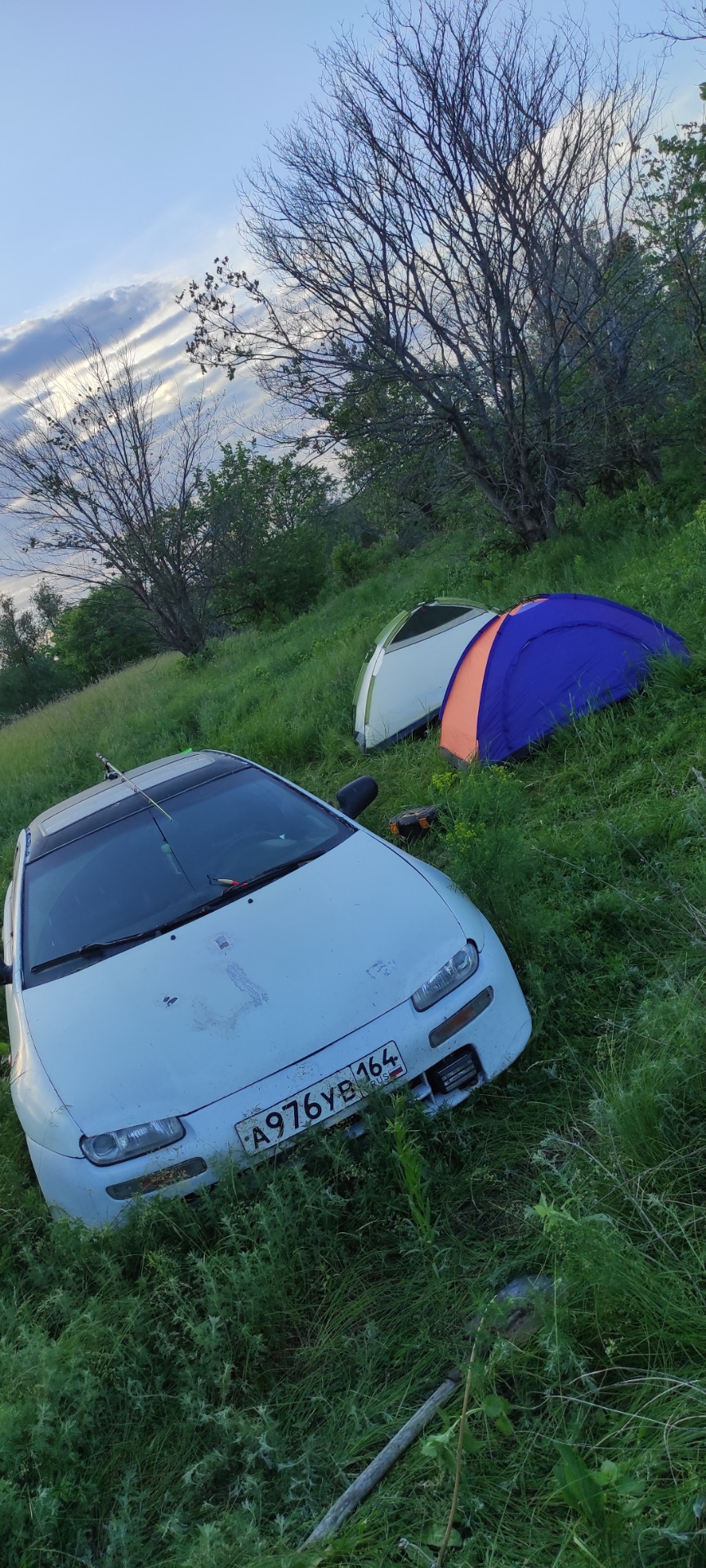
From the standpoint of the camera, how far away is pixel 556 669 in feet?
18.9

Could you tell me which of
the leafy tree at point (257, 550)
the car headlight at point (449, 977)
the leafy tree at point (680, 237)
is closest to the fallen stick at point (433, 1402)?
the car headlight at point (449, 977)

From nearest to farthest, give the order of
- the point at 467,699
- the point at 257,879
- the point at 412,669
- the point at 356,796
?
1. the point at 257,879
2. the point at 356,796
3. the point at 467,699
4. the point at 412,669

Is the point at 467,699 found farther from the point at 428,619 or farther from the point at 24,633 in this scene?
the point at 24,633

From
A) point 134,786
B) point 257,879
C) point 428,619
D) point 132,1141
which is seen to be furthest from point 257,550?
point 132,1141

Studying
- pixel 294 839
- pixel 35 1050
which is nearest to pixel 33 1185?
pixel 35 1050

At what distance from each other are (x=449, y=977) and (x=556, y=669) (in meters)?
3.31

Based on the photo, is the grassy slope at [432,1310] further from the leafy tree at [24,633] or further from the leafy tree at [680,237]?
the leafy tree at [24,633]

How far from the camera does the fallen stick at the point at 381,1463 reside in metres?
1.83

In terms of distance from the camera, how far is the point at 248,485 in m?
21.3

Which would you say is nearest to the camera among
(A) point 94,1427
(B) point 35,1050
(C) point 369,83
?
(A) point 94,1427

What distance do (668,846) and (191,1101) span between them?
2620mm

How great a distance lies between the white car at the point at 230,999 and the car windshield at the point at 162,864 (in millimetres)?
12

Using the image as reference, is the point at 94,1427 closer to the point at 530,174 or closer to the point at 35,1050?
the point at 35,1050

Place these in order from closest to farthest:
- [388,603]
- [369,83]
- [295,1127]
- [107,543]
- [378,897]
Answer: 1. [295,1127]
2. [378,897]
3. [369,83]
4. [388,603]
5. [107,543]
